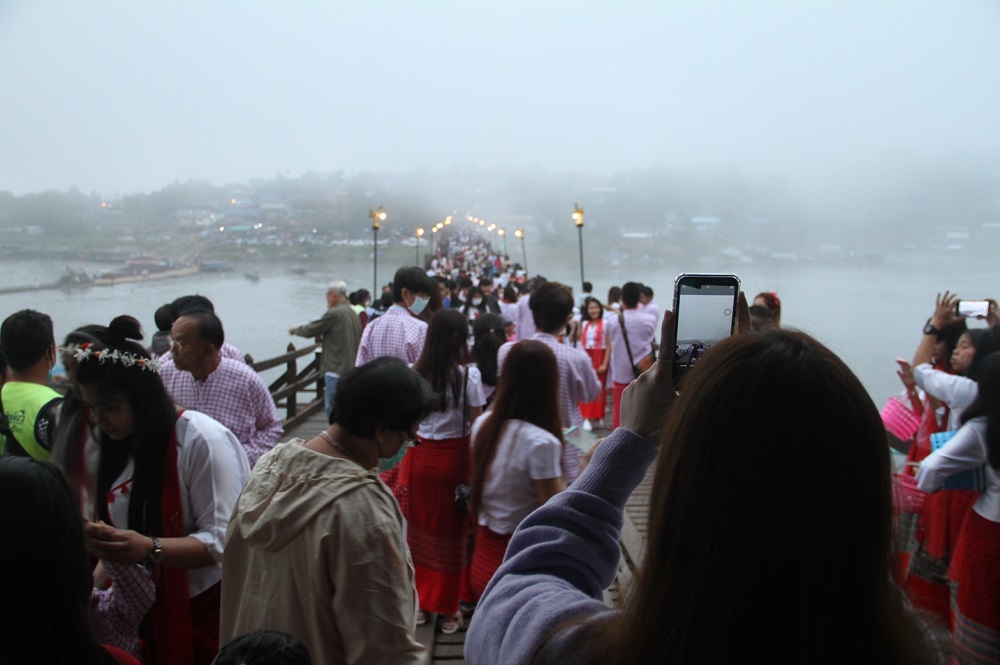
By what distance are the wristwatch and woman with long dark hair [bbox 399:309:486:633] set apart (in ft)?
5.67

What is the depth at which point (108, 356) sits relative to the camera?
202 centimetres

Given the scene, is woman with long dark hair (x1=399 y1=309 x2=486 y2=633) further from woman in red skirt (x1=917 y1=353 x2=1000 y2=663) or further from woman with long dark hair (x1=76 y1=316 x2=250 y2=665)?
woman in red skirt (x1=917 y1=353 x2=1000 y2=663)

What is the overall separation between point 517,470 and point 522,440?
15cm

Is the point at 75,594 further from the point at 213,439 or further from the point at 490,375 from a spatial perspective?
the point at 490,375

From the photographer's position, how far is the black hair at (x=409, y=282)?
16.9 ft

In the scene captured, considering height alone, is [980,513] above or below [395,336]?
below

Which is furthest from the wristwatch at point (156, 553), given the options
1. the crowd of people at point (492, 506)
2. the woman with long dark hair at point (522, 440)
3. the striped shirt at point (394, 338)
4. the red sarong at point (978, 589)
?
the red sarong at point (978, 589)

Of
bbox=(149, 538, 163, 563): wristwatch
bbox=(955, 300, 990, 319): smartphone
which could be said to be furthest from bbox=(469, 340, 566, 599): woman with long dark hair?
bbox=(955, 300, 990, 319): smartphone

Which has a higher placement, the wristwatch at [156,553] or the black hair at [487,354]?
the black hair at [487,354]

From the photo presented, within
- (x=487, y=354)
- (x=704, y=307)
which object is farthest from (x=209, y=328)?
(x=704, y=307)

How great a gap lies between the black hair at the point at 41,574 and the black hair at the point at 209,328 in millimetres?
1867

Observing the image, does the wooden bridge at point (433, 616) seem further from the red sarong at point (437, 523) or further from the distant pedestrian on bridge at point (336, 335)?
the distant pedestrian on bridge at point (336, 335)

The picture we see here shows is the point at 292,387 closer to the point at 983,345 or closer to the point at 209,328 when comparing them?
the point at 209,328

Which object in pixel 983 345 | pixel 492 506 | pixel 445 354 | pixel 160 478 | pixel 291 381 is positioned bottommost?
pixel 291 381
